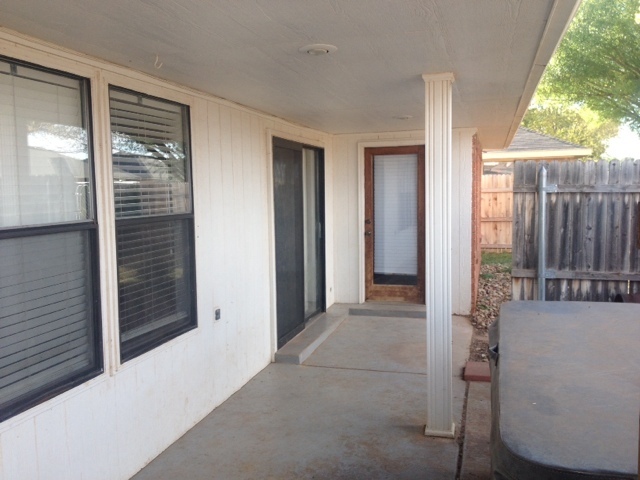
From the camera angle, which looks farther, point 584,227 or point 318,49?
point 584,227

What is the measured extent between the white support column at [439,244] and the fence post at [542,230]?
2098 mm

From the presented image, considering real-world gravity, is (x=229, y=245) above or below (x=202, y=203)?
below

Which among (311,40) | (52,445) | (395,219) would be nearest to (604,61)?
(395,219)

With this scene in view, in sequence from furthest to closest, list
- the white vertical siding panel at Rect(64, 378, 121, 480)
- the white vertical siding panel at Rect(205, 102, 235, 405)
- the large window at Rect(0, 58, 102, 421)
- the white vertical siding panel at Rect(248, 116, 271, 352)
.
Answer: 1. the white vertical siding panel at Rect(248, 116, 271, 352)
2. the white vertical siding panel at Rect(205, 102, 235, 405)
3. the white vertical siding panel at Rect(64, 378, 121, 480)
4. the large window at Rect(0, 58, 102, 421)

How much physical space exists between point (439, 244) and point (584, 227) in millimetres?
2417

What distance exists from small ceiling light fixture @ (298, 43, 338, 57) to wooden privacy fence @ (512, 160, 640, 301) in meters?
3.08

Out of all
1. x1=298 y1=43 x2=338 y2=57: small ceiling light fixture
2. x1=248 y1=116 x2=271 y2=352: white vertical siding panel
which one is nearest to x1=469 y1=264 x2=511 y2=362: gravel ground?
x1=248 y1=116 x2=271 y2=352: white vertical siding panel

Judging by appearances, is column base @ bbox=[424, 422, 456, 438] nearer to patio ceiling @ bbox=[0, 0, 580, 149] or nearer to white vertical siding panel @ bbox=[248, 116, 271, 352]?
white vertical siding panel @ bbox=[248, 116, 271, 352]

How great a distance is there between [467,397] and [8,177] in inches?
137

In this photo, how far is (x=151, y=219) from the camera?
353 centimetres

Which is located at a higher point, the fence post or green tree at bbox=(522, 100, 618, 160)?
green tree at bbox=(522, 100, 618, 160)

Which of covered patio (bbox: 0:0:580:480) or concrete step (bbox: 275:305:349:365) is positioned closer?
covered patio (bbox: 0:0:580:480)

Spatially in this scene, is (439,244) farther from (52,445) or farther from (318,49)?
(52,445)

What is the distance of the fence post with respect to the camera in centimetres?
536
